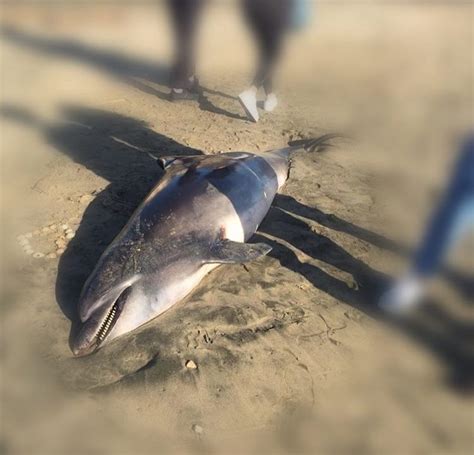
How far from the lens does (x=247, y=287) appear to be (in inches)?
179

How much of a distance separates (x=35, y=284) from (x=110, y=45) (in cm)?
842

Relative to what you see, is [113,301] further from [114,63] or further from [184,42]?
[114,63]

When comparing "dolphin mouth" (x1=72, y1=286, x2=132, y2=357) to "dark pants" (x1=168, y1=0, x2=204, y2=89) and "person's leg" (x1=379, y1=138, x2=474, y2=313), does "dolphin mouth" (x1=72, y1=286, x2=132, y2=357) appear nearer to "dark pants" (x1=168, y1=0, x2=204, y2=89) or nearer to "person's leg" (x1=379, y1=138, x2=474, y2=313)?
"person's leg" (x1=379, y1=138, x2=474, y2=313)

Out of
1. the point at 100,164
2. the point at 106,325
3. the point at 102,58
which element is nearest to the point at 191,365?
the point at 106,325

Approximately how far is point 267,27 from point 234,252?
14.0ft

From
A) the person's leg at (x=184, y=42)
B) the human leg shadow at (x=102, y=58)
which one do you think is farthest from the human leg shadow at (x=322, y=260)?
the human leg shadow at (x=102, y=58)

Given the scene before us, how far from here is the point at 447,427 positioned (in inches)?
135

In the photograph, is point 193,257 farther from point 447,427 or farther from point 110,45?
point 110,45

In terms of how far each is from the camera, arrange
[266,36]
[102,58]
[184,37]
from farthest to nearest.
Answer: [102,58] < [184,37] < [266,36]

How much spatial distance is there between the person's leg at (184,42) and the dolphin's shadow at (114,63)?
32cm

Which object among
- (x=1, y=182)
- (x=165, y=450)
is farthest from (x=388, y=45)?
(x=165, y=450)

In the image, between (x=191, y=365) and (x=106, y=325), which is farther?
(x=106, y=325)

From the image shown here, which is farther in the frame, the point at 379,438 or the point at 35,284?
the point at 35,284

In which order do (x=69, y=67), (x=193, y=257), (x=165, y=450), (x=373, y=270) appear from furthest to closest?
(x=69, y=67) < (x=373, y=270) < (x=193, y=257) < (x=165, y=450)
